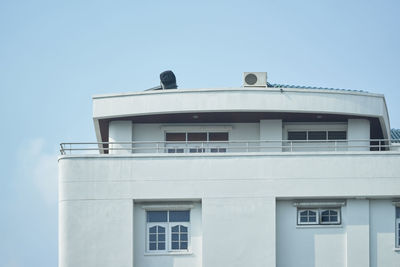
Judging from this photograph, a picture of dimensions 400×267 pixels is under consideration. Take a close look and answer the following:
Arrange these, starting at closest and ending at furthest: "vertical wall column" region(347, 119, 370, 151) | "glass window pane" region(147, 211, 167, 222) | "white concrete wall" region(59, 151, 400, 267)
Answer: "white concrete wall" region(59, 151, 400, 267)
"glass window pane" region(147, 211, 167, 222)
"vertical wall column" region(347, 119, 370, 151)

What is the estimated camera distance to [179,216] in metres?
27.7

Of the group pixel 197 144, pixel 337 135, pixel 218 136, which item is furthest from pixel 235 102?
pixel 337 135

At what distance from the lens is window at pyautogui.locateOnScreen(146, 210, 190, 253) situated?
27.6 m

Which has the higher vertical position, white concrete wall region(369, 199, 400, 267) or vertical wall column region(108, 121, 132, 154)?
vertical wall column region(108, 121, 132, 154)

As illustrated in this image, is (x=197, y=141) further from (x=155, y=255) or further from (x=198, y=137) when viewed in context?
(x=155, y=255)

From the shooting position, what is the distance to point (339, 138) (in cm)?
3127

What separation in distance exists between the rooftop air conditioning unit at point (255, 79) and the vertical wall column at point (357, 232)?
5568 mm

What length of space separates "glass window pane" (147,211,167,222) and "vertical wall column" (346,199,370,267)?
5.59 metres

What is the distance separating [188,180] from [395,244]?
6.62 m

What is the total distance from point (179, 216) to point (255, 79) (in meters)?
5.99

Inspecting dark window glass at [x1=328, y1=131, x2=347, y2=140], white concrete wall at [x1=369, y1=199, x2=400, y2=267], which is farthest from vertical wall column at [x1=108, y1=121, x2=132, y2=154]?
white concrete wall at [x1=369, y1=199, x2=400, y2=267]

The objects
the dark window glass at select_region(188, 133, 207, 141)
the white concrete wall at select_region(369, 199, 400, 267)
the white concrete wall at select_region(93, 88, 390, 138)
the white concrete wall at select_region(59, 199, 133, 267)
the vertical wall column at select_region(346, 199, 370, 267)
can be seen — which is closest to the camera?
the white concrete wall at select_region(59, 199, 133, 267)

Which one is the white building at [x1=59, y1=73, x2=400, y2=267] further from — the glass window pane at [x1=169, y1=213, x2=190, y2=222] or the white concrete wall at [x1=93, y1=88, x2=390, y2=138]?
the white concrete wall at [x1=93, y1=88, x2=390, y2=138]

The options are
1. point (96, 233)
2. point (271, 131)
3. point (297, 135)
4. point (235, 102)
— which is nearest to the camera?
point (96, 233)
